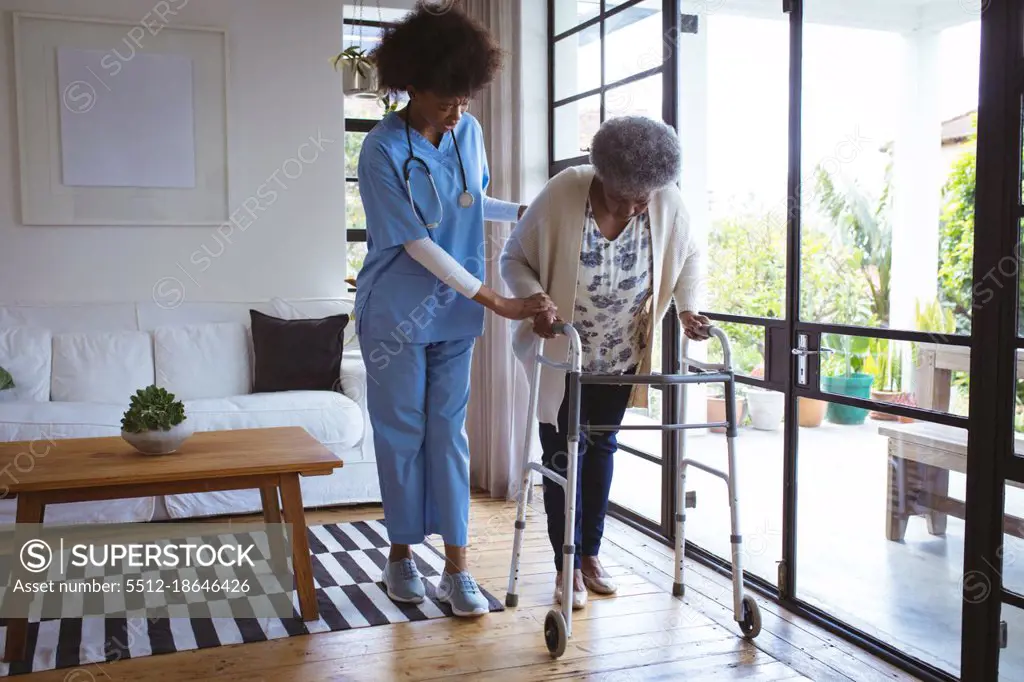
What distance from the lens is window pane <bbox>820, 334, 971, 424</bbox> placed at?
2256mm

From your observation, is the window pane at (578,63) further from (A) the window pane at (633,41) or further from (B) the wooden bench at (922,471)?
(B) the wooden bench at (922,471)

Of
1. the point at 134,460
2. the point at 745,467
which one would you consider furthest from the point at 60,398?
the point at 745,467

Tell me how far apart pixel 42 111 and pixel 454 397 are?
2.68 metres

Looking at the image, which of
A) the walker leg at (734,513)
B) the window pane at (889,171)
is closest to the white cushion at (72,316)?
the walker leg at (734,513)

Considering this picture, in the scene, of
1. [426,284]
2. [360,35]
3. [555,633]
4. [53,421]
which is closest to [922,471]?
[555,633]

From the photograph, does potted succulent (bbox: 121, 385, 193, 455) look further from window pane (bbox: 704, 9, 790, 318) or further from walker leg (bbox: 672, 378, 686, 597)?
window pane (bbox: 704, 9, 790, 318)

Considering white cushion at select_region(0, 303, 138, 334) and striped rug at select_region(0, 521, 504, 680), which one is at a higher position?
white cushion at select_region(0, 303, 138, 334)

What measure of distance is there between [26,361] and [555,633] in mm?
2631

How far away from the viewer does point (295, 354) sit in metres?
4.18

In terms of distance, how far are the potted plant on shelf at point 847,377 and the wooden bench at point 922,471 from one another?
11 cm

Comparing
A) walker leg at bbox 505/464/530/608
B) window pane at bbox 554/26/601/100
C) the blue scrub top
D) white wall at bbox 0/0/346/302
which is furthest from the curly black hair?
white wall at bbox 0/0/346/302

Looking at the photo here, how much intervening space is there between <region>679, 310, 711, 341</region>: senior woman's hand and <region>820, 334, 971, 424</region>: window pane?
1.19 feet

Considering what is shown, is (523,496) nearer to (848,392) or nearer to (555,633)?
(555,633)

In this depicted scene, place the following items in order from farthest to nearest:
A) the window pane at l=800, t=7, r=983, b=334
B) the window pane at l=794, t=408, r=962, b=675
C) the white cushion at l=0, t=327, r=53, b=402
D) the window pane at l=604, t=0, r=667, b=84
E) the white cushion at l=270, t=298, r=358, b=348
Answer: the white cushion at l=270, t=298, r=358, b=348 → the white cushion at l=0, t=327, r=53, b=402 → the window pane at l=604, t=0, r=667, b=84 → the window pane at l=794, t=408, r=962, b=675 → the window pane at l=800, t=7, r=983, b=334
